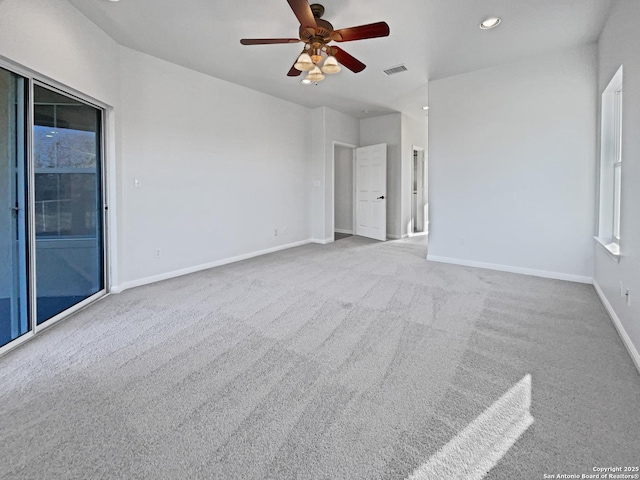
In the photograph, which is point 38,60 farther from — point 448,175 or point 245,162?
point 448,175

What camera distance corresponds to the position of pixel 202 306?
3229mm

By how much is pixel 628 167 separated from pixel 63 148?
4.83 metres

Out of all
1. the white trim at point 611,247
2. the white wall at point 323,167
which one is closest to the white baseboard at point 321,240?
the white wall at point 323,167

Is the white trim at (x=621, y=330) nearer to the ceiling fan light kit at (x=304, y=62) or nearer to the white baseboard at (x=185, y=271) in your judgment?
the ceiling fan light kit at (x=304, y=62)

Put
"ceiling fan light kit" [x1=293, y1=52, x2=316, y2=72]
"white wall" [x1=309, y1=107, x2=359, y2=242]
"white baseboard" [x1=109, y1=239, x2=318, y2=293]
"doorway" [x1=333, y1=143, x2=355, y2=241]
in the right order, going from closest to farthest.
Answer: "ceiling fan light kit" [x1=293, y1=52, x2=316, y2=72] < "white baseboard" [x1=109, y1=239, x2=318, y2=293] < "white wall" [x1=309, y1=107, x2=359, y2=242] < "doorway" [x1=333, y1=143, x2=355, y2=241]

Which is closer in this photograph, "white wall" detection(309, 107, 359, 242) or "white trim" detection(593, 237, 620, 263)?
"white trim" detection(593, 237, 620, 263)

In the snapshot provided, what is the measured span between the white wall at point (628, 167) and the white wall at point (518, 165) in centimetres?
91

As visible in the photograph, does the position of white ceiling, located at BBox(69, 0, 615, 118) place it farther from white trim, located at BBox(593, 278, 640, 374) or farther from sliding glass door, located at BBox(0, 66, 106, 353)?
white trim, located at BBox(593, 278, 640, 374)

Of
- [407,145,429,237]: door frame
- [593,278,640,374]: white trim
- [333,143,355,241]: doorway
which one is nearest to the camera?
[593,278,640,374]: white trim

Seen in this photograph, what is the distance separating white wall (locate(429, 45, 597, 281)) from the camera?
3900 millimetres

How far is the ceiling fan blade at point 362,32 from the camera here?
2.62 meters

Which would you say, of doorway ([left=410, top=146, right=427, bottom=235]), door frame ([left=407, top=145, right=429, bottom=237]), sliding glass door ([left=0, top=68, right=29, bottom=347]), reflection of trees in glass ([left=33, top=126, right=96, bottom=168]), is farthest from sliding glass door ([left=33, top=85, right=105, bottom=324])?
doorway ([left=410, top=146, right=427, bottom=235])

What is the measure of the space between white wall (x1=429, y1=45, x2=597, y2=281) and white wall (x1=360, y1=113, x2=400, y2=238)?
7.19 ft

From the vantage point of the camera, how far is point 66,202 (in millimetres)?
3084
